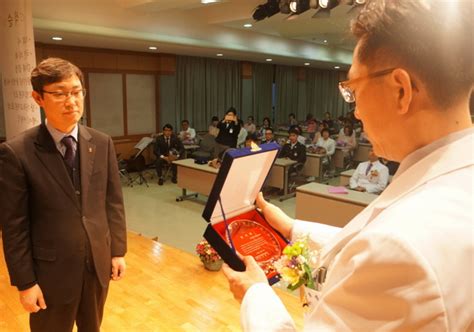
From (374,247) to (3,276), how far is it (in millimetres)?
3697

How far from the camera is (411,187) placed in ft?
2.19

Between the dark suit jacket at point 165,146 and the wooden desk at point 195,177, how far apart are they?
142 centimetres

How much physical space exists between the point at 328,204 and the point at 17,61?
359 cm

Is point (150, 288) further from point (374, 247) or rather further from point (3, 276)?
point (374, 247)

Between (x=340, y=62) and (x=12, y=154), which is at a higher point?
(x=340, y=62)

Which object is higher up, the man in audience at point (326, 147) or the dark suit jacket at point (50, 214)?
the dark suit jacket at point (50, 214)

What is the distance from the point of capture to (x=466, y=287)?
566 mm

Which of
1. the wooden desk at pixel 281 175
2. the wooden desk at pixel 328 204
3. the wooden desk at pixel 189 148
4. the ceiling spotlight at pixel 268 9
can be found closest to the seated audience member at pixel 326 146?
the wooden desk at pixel 281 175

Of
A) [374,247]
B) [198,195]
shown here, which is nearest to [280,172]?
[198,195]

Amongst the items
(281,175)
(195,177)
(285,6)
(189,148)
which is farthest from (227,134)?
(285,6)

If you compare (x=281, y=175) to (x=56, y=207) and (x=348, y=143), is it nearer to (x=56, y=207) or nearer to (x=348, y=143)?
(x=348, y=143)

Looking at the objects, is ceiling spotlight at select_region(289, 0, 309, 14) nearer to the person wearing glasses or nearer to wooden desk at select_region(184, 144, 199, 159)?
the person wearing glasses

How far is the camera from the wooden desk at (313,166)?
7.59 metres

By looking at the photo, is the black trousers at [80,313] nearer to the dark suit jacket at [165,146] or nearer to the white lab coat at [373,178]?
the white lab coat at [373,178]
